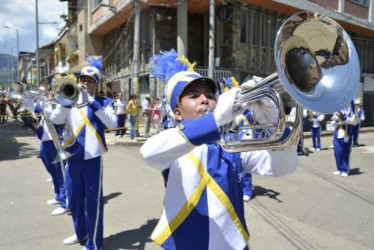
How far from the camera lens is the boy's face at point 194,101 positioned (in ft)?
6.34

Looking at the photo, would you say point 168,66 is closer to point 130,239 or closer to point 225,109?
point 225,109

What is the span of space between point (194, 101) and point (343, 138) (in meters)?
6.90

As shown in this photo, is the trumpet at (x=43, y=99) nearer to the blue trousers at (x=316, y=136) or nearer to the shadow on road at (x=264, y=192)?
the shadow on road at (x=264, y=192)

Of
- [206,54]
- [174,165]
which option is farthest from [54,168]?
[206,54]

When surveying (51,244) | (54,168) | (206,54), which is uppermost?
(206,54)

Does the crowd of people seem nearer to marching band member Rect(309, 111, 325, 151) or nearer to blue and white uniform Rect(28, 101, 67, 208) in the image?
blue and white uniform Rect(28, 101, 67, 208)

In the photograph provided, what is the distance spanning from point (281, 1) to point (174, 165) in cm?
1513

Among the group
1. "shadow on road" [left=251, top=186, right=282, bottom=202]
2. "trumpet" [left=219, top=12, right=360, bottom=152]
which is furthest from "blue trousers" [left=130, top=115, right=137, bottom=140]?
"trumpet" [left=219, top=12, right=360, bottom=152]

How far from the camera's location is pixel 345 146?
7.73 meters

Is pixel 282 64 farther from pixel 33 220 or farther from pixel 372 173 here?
pixel 372 173

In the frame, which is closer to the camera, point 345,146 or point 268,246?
point 268,246

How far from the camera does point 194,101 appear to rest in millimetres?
1962

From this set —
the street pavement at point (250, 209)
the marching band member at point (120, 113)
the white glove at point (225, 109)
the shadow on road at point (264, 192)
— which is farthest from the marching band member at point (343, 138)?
the marching band member at point (120, 113)

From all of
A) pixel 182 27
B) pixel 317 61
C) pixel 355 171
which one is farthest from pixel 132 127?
pixel 317 61
